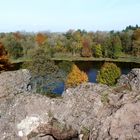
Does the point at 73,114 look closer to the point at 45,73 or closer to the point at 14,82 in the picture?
the point at 14,82

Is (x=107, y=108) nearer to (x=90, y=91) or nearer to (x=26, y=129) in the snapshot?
(x=90, y=91)

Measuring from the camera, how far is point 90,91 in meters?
16.3

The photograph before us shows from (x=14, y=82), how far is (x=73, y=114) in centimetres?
485

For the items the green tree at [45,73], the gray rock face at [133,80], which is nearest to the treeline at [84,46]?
the green tree at [45,73]

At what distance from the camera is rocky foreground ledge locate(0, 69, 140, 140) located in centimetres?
1454

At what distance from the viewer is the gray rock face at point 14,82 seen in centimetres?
1841

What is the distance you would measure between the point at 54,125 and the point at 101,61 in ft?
461

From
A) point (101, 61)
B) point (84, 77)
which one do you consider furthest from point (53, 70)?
point (101, 61)

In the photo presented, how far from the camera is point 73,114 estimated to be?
51.4 ft

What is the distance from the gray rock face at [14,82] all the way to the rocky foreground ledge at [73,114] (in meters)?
1.33

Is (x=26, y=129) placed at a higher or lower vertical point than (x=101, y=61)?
higher

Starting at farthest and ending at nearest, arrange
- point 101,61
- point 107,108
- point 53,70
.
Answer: point 101,61, point 53,70, point 107,108

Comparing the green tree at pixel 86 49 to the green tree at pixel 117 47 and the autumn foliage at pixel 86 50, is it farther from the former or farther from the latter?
the green tree at pixel 117 47

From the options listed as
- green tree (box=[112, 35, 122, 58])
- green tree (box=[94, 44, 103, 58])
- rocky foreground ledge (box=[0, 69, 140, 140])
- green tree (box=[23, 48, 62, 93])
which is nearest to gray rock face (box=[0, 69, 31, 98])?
rocky foreground ledge (box=[0, 69, 140, 140])
